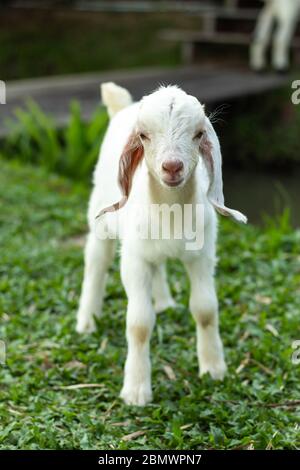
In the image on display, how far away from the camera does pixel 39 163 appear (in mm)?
7793

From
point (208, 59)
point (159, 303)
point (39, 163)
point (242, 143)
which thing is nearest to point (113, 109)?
point (159, 303)

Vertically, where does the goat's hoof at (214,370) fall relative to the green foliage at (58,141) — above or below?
below

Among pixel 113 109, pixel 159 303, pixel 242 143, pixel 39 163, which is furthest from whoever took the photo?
pixel 242 143

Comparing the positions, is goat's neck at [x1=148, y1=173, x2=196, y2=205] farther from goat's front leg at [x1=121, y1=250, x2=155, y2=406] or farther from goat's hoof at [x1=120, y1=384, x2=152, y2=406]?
goat's hoof at [x1=120, y1=384, x2=152, y2=406]

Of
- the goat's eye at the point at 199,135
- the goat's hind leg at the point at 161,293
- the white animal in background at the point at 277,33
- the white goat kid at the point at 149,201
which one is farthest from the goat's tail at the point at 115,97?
the white animal in background at the point at 277,33

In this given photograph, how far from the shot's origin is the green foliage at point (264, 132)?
1002 cm

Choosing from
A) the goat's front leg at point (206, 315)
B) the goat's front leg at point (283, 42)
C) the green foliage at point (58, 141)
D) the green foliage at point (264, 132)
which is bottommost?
the goat's front leg at point (206, 315)

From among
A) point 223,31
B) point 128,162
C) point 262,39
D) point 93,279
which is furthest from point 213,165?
point 223,31

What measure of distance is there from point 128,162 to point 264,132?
7.24 meters

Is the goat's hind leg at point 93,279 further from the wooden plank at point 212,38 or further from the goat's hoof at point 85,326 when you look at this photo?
the wooden plank at point 212,38

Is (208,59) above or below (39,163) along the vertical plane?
above

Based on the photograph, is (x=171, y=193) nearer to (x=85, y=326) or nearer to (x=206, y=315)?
(x=206, y=315)

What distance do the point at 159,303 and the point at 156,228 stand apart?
1301 mm

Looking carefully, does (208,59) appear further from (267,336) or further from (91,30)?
(267,336)
